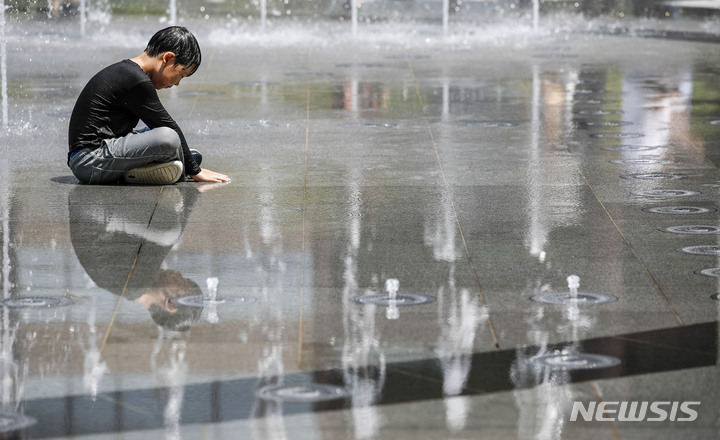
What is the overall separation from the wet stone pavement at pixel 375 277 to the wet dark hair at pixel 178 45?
85 cm

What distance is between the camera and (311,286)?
6.01 metres

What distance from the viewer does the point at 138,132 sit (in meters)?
8.78

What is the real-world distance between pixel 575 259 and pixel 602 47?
13.8m

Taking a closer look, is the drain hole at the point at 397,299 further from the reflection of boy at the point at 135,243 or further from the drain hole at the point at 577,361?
the drain hole at the point at 577,361

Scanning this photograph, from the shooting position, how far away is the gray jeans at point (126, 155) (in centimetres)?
856

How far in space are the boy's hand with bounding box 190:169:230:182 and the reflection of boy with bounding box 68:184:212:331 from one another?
0.12 m

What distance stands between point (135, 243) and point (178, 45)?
1989 mm

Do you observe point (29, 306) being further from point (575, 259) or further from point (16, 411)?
point (575, 259)

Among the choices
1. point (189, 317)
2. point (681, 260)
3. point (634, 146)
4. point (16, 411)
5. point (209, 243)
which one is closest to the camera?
point (16, 411)

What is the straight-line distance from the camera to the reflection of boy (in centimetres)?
580

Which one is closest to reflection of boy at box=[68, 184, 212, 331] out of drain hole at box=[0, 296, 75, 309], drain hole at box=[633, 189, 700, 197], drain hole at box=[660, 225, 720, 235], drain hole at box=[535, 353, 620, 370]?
drain hole at box=[0, 296, 75, 309]

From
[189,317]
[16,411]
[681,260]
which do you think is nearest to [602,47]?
[681,260]

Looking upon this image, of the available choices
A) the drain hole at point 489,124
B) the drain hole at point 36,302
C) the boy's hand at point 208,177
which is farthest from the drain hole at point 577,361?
the drain hole at point 489,124

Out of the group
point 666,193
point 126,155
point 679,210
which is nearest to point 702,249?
point 679,210
